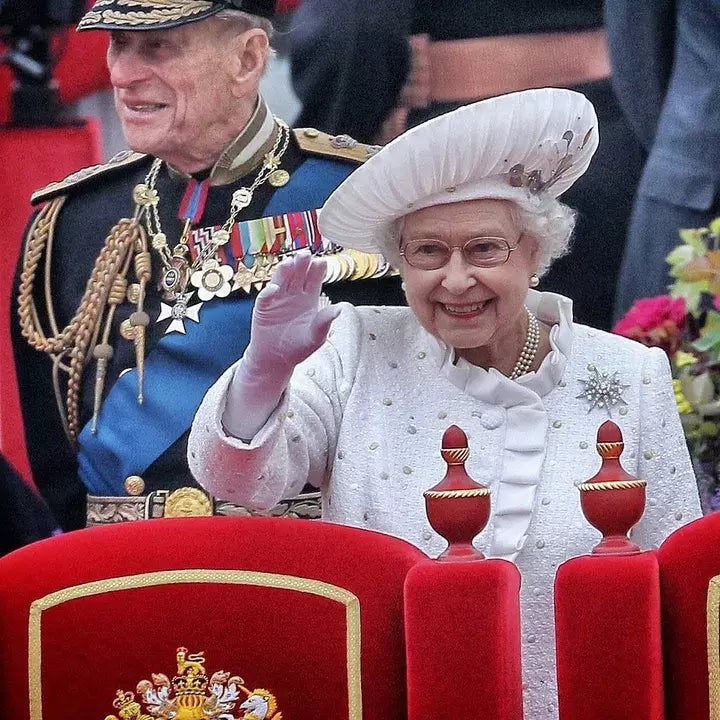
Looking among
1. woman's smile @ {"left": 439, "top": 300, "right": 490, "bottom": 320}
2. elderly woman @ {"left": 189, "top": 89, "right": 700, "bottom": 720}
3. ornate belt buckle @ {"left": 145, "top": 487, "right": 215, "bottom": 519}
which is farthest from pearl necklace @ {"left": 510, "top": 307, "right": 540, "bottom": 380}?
ornate belt buckle @ {"left": 145, "top": 487, "right": 215, "bottom": 519}

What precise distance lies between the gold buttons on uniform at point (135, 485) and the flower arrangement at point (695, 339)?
780 mm

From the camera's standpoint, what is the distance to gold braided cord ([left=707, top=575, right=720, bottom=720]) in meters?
1.48

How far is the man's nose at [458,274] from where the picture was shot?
6.24ft

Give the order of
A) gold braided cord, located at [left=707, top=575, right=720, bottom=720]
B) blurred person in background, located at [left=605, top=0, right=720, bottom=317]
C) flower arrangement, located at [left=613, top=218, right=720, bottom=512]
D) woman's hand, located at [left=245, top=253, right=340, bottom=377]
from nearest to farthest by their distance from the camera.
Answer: gold braided cord, located at [left=707, top=575, right=720, bottom=720], woman's hand, located at [left=245, top=253, right=340, bottom=377], flower arrangement, located at [left=613, top=218, right=720, bottom=512], blurred person in background, located at [left=605, top=0, right=720, bottom=317]

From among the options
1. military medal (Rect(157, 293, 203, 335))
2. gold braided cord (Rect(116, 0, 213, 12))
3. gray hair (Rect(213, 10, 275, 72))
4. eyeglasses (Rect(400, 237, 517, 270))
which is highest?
gold braided cord (Rect(116, 0, 213, 12))

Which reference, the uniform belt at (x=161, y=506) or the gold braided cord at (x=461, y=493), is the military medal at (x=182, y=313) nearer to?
the uniform belt at (x=161, y=506)

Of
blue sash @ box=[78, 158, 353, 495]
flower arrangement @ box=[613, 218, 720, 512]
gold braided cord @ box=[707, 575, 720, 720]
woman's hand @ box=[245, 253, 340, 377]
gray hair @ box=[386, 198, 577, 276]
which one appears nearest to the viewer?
gold braided cord @ box=[707, 575, 720, 720]

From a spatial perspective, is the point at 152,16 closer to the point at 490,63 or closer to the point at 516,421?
the point at 490,63

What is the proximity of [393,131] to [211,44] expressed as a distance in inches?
14.6

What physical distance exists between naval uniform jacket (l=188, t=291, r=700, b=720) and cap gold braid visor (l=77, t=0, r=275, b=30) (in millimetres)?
588

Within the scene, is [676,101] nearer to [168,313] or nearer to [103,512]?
[168,313]

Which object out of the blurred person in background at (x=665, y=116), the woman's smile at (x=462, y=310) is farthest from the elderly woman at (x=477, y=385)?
the blurred person in background at (x=665, y=116)

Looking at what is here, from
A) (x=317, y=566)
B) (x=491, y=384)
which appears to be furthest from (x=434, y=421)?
(x=317, y=566)

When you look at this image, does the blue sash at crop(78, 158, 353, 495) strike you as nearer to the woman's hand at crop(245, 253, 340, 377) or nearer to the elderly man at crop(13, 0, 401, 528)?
the elderly man at crop(13, 0, 401, 528)
